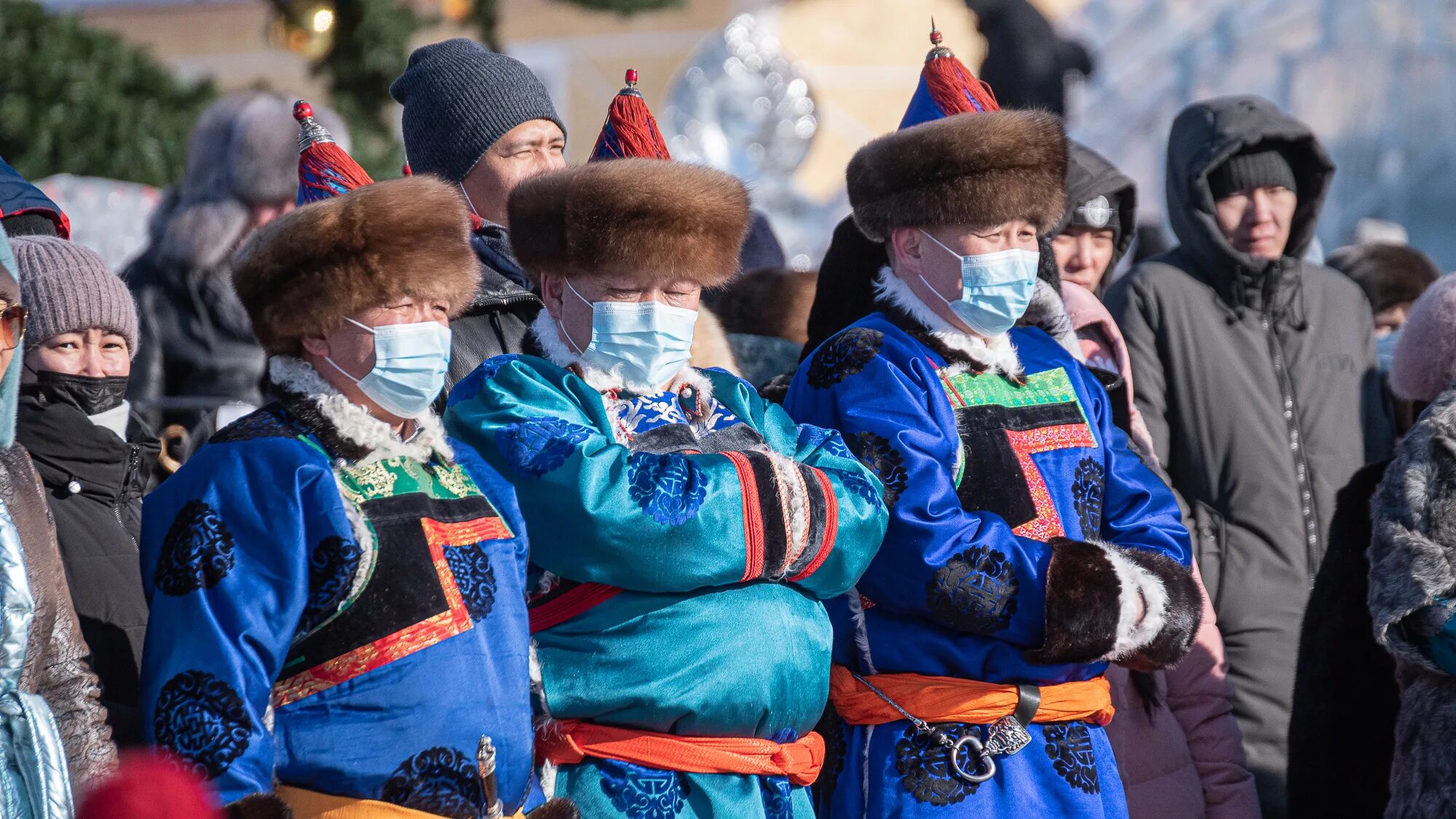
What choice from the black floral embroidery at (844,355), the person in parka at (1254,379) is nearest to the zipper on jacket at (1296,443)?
the person in parka at (1254,379)

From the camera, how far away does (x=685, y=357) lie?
3350 mm

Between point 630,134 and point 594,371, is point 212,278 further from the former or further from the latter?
point 594,371

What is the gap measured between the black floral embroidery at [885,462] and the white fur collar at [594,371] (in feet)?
1.12

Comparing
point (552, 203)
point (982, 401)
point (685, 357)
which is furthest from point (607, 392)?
point (982, 401)

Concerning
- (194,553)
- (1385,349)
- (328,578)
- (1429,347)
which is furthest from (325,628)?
(1385,349)

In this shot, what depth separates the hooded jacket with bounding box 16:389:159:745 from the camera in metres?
3.42

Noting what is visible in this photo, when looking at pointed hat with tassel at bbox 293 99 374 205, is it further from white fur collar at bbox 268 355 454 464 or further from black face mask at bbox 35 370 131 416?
black face mask at bbox 35 370 131 416

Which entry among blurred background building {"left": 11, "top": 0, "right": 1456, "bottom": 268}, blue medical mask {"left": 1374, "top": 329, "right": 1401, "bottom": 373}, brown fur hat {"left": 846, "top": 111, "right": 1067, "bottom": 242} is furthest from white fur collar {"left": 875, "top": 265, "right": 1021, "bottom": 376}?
blurred background building {"left": 11, "top": 0, "right": 1456, "bottom": 268}

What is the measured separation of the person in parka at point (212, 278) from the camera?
5469mm

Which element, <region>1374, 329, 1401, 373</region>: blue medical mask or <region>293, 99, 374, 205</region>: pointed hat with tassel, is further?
<region>1374, 329, 1401, 373</region>: blue medical mask

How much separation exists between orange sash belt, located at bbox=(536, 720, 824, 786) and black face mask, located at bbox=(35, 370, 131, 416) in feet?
4.42

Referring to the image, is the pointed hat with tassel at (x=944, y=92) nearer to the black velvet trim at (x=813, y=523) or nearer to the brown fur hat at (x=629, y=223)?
the brown fur hat at (x=629, y=223)

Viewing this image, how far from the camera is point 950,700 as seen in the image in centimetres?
351

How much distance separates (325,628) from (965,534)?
1.27m
